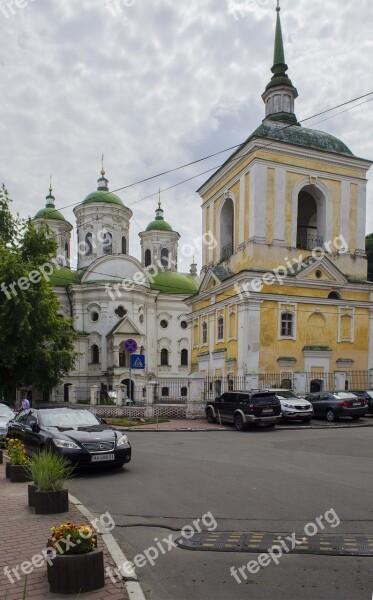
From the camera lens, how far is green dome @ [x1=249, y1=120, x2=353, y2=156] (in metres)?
29.9

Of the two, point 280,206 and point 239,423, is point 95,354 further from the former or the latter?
point 239,423

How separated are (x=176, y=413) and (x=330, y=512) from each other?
18.0m

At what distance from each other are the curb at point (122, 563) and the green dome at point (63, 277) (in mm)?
45334

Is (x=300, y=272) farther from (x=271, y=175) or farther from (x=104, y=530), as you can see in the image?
(x=104, y=530)

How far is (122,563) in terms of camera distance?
211 inches

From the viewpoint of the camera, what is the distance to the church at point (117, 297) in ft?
155

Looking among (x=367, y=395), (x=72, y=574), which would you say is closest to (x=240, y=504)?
(x=72, y=574)

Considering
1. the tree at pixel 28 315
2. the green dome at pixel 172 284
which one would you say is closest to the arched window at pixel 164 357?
the green dome at pixel 172 284

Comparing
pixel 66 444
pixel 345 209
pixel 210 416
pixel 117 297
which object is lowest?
pixel 210 416

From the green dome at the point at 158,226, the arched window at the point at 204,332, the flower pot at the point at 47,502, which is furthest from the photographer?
the green dome at the point at 158,226

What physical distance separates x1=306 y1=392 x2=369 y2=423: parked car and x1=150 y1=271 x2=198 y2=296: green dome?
3349 centimetres

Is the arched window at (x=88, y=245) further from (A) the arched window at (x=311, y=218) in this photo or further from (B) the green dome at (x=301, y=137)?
(B) the green dome at (x=301, y=137)

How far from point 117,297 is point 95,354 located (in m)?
5.75

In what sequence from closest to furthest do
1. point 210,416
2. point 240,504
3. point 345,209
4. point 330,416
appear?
1. point 240,504
2. point 330,416
3. point 210,416
4. point 345,209
